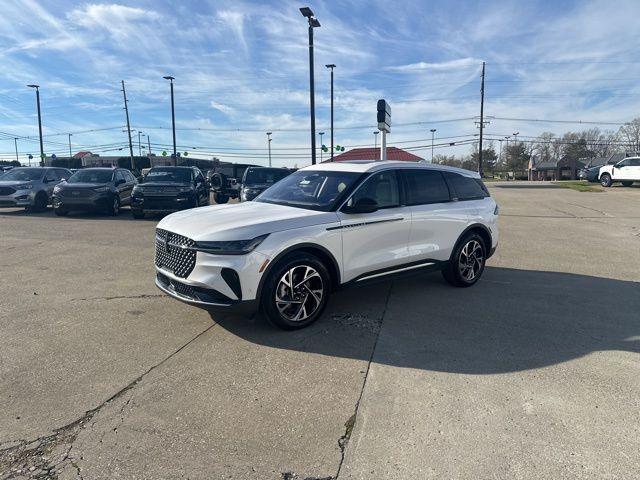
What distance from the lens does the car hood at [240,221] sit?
4094mm

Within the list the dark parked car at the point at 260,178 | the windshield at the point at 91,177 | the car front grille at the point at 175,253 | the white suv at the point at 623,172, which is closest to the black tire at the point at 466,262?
the car front grille at the point at 175,253

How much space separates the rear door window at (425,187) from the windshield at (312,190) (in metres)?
0.83

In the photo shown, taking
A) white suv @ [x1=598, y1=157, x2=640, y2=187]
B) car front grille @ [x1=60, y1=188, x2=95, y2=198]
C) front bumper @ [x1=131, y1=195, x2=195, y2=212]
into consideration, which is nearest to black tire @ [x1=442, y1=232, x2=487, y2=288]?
front bumper @ [x1=131, y1=195, x2=195, y2=212]

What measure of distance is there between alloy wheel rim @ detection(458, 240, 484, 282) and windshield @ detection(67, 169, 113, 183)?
12.7 m

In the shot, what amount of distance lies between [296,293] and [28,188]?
580 inches

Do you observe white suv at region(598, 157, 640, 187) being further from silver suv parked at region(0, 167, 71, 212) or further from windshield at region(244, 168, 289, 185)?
silver suv parked at region(0, 167, 71, 212)

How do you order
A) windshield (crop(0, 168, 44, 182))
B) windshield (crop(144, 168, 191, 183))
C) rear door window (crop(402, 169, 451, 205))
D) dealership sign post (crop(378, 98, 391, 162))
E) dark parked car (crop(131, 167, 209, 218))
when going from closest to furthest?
rear door window (crop(402, 169, 451, 205)) → dealership sign post (crop(378, 98, 391, 162)) → dark parked car (crop(131, 167, 209, 218)) → windshield (crop(144, 168, 191, 183)) → windshield (crop(0, 168, 44, 182))

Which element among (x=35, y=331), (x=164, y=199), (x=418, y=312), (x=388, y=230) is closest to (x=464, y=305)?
(x=418, y=312)

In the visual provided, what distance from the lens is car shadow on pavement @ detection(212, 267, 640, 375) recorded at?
3.93 m

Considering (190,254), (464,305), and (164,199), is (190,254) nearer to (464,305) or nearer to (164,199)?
(464,305)

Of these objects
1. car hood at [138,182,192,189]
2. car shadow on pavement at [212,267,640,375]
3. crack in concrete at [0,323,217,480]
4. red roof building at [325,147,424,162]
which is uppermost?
red roof building at [325,147,424,162]

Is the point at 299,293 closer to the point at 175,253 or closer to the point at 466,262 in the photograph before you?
the point at 175,253

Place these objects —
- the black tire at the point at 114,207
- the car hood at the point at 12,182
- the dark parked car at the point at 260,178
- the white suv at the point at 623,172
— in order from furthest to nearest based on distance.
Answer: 1. the white suv at the point at 623,172
2. the car hood at the point at 12,182
3. the dark parked car at the point at 260,178
4. the black tire at the point at 114,207

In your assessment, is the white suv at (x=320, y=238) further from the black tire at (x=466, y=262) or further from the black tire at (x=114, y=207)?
the black tire at (x=114, y=207)
